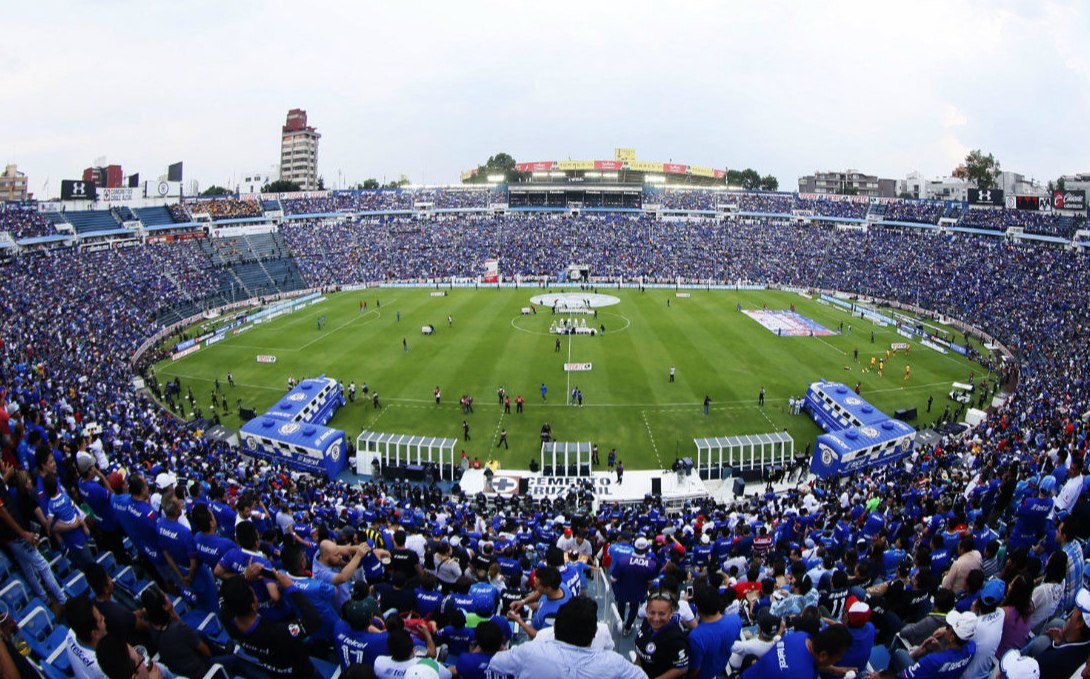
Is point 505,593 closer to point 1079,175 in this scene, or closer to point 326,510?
point 326,510

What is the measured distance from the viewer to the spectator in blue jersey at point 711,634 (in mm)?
6016

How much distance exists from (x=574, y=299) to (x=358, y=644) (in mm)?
63007

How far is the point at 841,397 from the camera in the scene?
3197 centimetres

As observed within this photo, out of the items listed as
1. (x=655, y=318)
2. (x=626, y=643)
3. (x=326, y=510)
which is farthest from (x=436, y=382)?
(x=626, y=643)

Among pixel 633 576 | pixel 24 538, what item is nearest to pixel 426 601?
pixel 633 576

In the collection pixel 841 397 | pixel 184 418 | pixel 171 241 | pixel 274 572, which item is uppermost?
pixel 171 241

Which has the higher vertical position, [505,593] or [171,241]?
[171,241]

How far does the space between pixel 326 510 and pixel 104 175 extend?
12036cm

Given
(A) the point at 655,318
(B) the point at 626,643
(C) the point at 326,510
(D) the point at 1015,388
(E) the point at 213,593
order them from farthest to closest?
1. (A) the point at 655,318
2. (D) the point at 1015,388
3. (C) the point at 326,510
4. (B) the point at 626,643
5. (E) the point at 213,593

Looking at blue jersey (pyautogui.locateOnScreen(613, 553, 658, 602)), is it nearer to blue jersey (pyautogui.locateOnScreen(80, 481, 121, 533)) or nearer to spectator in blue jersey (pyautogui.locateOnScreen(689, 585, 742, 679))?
spectator in blue jersey (pyautogui.locateOnScreen(689, 585, 742, 679))

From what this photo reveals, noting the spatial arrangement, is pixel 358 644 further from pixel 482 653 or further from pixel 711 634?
pixel 711 634

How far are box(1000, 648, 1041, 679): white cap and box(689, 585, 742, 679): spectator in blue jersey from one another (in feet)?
7.45

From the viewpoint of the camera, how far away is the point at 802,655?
5398 mm

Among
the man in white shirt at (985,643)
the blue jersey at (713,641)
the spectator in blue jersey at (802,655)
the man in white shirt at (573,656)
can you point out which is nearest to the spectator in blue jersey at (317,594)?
the man in white shirt at (573,656)
